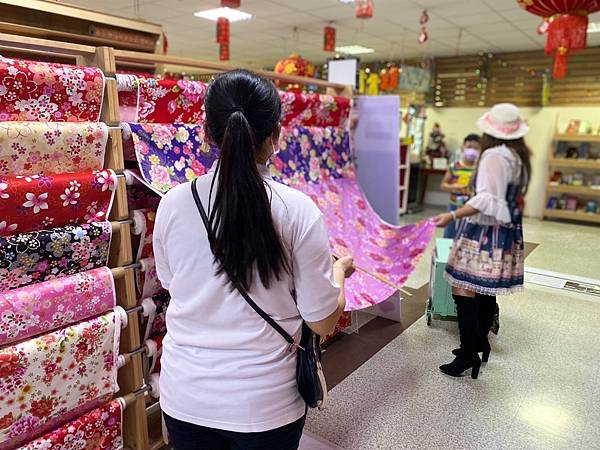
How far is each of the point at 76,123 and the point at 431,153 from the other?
26.5 feet

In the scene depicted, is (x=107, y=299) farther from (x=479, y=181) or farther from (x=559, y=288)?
(x=559, y=288)

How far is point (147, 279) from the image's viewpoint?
1.90 meters

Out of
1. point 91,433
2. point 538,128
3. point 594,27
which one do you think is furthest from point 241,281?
point 538,128

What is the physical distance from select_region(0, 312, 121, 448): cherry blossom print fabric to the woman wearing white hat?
5.90 ft

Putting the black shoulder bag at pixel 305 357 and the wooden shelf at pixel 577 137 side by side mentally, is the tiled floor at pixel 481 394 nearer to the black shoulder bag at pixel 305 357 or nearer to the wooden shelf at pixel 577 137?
the black shoulder bag at pixel 305 357

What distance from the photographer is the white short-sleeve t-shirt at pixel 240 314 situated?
3.18ft

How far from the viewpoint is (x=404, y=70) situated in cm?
832

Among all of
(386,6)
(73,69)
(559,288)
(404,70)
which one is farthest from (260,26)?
(73,69)

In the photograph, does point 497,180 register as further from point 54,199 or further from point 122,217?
point 54,199

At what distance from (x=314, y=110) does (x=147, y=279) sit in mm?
1505

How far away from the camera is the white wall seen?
7.76 meters

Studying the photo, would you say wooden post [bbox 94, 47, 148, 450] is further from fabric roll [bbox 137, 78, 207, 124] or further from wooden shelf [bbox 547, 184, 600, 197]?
wooden shelf [bbox 547, 184, 600, 197]

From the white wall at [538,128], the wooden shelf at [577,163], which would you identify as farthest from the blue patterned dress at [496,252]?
the white wall at [538,128]

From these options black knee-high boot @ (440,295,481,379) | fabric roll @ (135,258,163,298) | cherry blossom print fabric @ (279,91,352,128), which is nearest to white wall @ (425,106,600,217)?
cherry blossom print fabric @ (279,91,352,128)
